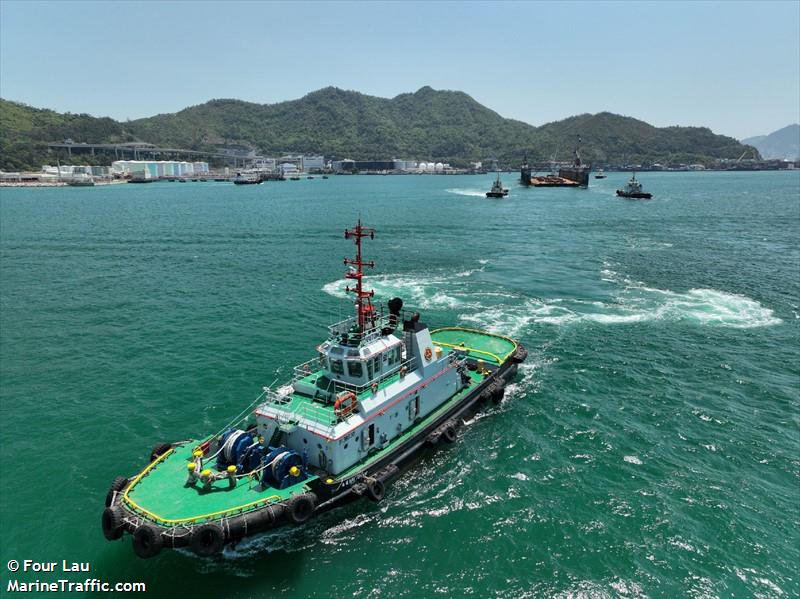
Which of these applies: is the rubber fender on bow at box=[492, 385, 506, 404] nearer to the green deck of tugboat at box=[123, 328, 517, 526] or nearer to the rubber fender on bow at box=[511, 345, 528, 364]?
the rubber fender on bow at box=[511, 345, 528, 364]

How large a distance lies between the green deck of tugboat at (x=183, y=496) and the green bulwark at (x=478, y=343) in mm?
15674

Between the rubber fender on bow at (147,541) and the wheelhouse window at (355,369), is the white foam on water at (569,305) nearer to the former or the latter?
the wheelhouse window at (355,369)

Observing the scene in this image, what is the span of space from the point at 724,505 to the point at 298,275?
4578 centimetres

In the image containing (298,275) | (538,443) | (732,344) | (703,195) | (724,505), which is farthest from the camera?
A: (703,195)

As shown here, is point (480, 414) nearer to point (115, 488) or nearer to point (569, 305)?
point (115, 488)

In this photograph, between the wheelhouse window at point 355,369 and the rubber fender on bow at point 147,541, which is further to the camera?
the wheelhouse window at point 355,369

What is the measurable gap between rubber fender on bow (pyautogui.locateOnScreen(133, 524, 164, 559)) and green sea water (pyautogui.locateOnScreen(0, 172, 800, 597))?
6.16 ft

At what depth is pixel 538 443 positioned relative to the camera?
25.2 meters

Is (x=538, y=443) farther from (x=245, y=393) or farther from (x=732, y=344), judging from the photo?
(x=732, y=344)

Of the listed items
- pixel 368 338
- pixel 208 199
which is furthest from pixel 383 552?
pixel 208 199

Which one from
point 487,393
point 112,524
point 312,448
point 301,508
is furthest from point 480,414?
point 112,524

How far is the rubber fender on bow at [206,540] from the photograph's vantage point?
16100mm

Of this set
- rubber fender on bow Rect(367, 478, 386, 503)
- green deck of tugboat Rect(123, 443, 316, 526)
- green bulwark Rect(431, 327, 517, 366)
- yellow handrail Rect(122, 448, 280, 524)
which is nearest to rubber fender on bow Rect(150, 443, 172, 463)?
green deck of tugboat Rect(123, 443, 316, 526)

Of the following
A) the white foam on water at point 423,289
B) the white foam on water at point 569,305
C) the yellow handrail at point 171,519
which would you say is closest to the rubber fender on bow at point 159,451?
the yellow handrail at point 171,519
